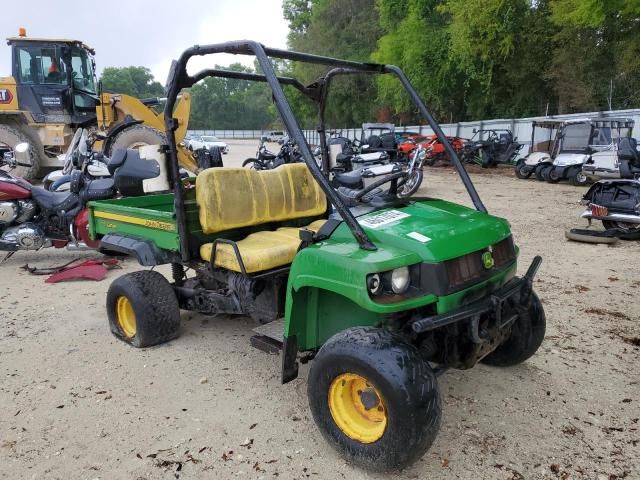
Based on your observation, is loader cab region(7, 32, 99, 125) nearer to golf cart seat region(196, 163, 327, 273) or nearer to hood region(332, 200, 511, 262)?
golf cart seat region(196, 163, 327, 273)

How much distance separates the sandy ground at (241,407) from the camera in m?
2.68

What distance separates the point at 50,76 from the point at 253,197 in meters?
10.7

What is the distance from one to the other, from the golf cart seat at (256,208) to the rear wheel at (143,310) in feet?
1.67

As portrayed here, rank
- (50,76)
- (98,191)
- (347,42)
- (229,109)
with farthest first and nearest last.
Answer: (229,109)
(347,42)
(50,76)
(98,191)

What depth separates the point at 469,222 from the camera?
9.73ft

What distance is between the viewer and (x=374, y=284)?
98.3 inches

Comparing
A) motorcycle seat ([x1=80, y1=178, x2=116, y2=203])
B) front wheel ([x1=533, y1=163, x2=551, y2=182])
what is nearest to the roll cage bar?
motorcycle seat ([x1=80, y1=178, x2=116, y2=203])

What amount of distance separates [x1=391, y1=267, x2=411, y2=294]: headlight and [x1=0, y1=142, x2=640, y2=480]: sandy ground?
883 mm

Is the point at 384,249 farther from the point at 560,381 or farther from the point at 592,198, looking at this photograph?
the point at 592,198

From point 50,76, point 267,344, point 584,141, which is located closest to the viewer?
point 267,344

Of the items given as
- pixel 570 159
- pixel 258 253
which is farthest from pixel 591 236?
pixel 570 159

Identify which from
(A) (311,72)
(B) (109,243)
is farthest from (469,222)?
(A) (311,72)

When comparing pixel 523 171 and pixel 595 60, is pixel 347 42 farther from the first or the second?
pixel 523 171

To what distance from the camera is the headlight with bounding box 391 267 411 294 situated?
2.54 m
